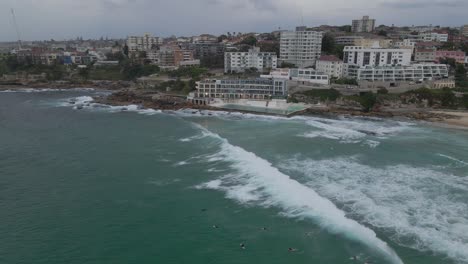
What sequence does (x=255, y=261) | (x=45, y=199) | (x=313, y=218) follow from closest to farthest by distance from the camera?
(x=255, y=261), (x=313, y=218), (x=45, y=199)

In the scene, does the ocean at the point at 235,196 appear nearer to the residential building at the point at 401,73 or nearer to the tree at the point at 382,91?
the tree at the point at 382,91

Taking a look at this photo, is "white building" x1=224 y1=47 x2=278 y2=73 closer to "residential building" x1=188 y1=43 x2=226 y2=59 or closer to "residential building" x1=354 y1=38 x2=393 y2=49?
"residential building" x1=354 y1=38 x2=393 y2=49

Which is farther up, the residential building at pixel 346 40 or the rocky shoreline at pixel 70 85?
the residential building at pixel 346 40

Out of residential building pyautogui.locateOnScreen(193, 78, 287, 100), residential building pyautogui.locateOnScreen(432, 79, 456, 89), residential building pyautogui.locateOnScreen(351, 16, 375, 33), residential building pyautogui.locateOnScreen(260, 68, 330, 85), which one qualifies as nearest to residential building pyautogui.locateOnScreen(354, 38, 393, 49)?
residential building pyautogui.locateOnScreen(432, 79, 456, 89)

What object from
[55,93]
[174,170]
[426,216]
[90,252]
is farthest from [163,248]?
[55,93]

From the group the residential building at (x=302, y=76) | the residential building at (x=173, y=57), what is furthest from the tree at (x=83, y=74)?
the residential building at (x=302, y=76)

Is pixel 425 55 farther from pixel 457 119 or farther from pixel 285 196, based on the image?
pixel 285 196

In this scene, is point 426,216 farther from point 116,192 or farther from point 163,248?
point 116,192
